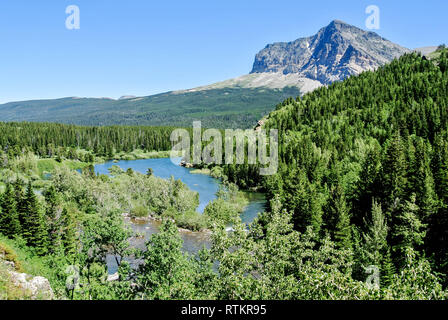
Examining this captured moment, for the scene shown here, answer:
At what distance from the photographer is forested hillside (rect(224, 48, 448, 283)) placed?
49.4m

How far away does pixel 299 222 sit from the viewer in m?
60.0

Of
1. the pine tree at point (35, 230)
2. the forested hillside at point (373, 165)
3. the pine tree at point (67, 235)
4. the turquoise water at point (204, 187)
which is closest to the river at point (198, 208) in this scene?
the turquoise water at point (204, 187)

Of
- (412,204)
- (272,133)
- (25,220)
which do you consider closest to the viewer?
(412,204)

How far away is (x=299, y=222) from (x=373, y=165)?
26.1 meters

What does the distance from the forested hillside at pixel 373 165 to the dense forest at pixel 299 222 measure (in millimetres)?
345

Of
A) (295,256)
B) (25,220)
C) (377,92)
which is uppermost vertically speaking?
(377,92)

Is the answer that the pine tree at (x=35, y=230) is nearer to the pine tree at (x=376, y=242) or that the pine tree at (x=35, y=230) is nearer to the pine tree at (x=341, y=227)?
the pine tree at (x=341, y=227)

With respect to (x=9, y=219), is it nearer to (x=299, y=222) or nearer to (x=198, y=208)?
(x=198, y=208)

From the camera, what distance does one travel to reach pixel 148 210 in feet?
285

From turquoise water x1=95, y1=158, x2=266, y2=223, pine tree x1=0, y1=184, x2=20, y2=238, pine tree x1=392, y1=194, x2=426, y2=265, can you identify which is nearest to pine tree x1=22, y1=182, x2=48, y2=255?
pine tree x1=0, y1=184, x2=20, y2=238
